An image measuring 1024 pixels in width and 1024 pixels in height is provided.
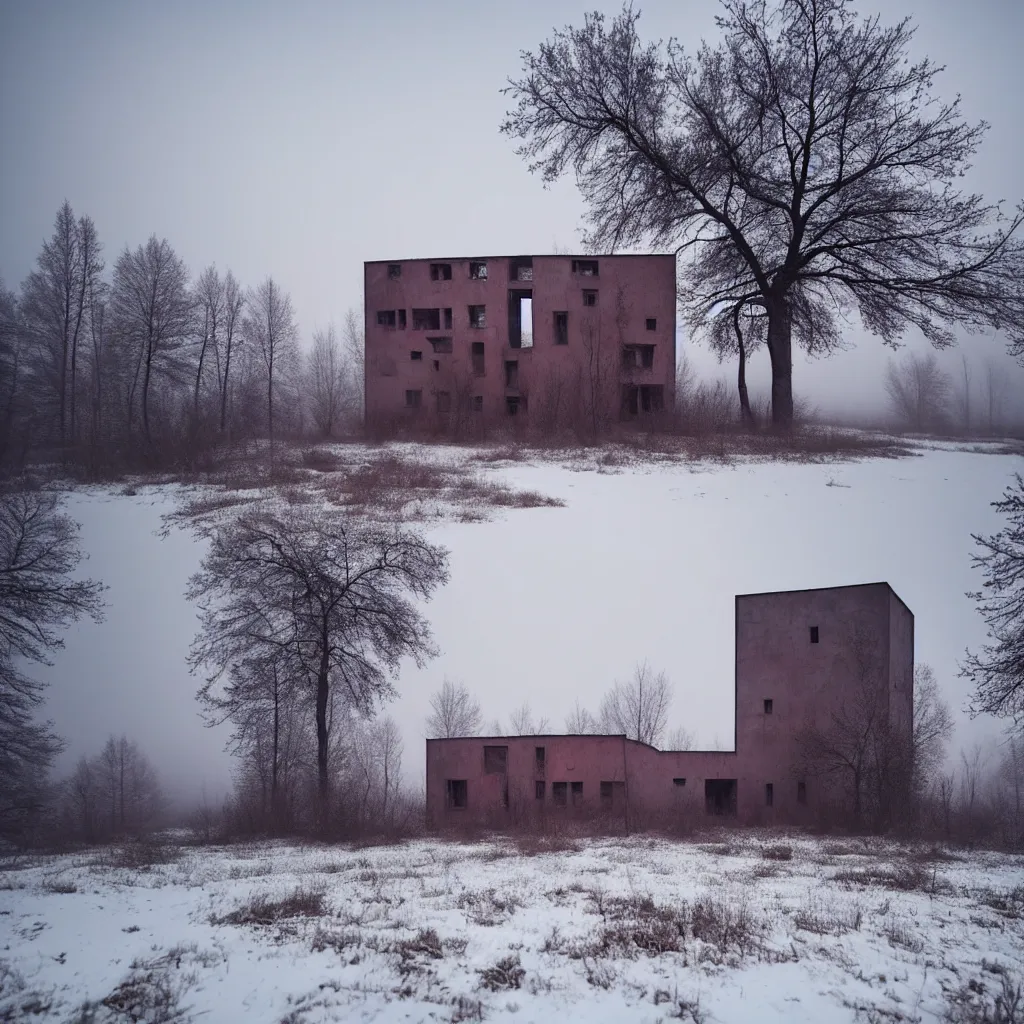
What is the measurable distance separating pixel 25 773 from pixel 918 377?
5783 centimetres

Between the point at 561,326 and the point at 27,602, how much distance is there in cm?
2038

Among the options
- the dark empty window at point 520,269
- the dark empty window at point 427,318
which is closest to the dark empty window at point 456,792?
the dark empty window at point 427,318

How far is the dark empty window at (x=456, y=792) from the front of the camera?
95.6 feet

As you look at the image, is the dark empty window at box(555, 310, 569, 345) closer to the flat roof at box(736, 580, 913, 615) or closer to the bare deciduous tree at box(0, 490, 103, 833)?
the flat roof at box(736, 580, 913, 615)

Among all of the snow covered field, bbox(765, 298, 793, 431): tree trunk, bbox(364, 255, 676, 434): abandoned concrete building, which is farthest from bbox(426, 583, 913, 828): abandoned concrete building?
the snow covered field

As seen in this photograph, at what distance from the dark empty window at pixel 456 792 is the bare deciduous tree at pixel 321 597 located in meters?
8.66

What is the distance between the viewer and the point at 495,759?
29547 millimetres

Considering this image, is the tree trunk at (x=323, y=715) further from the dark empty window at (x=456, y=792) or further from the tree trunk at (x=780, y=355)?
the tree trunk at (x=780, y=355)

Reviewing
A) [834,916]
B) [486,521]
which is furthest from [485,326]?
[834,916]

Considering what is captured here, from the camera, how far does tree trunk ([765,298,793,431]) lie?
22375 millimetres

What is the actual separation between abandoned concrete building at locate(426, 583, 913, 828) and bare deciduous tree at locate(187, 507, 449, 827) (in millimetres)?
5807

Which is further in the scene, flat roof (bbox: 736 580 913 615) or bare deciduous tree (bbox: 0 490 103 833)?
flat roof (bbox: 736 580 913 615)

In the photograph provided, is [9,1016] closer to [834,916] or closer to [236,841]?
[834,916]

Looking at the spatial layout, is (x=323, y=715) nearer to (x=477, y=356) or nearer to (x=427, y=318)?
(x=477, y=356)
